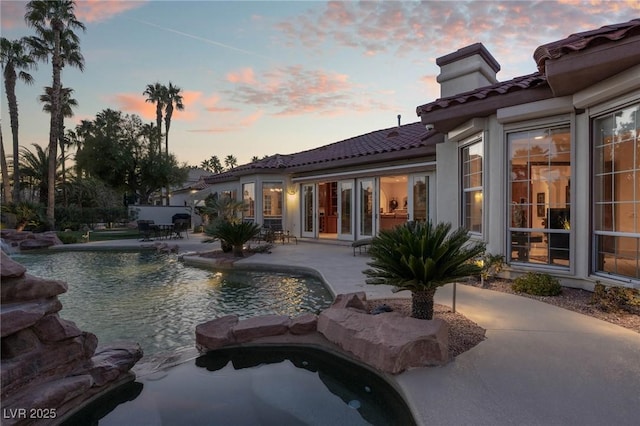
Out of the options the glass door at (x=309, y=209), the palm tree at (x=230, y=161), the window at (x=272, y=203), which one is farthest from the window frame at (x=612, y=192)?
the palm tree at (x=230, y=161)

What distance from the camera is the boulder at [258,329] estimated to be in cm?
468

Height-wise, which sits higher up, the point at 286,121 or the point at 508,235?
the point at 286,121

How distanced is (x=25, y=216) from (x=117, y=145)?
9123 millimetres

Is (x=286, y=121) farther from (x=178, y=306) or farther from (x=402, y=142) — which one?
(x=178, y=306)

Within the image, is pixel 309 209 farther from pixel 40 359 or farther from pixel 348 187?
pixel 40 359

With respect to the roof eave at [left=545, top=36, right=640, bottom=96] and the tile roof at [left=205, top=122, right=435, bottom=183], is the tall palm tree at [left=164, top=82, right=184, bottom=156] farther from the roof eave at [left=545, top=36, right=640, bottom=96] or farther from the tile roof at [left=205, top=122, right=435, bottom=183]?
the roof eave at [left=545, top=36, right=640, bottom=96]

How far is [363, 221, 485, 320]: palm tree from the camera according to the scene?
427 centimetres

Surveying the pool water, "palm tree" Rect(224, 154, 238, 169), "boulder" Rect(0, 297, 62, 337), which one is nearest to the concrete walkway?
the pool water

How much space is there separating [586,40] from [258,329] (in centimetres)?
587

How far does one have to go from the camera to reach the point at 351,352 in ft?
13.5

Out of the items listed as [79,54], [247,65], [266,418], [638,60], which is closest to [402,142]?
[247,65]

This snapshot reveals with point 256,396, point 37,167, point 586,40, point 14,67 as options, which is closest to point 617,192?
point 586,40

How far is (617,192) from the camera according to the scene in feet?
18.1

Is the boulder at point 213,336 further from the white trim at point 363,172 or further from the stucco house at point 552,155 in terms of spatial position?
the white trim at point 363,172
